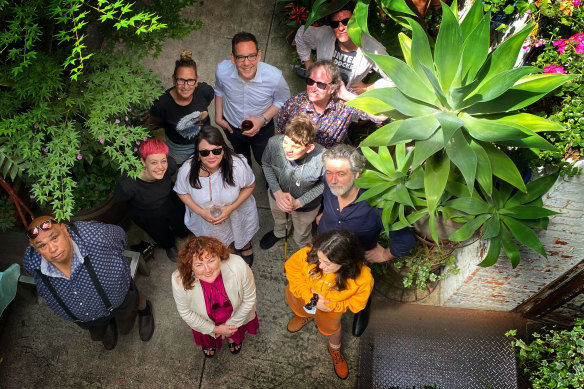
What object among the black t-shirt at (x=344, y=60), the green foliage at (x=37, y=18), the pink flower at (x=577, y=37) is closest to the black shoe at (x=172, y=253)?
the green foliage at (x=37, y=18)

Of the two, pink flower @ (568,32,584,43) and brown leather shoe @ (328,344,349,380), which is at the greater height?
pink flower @ (568,32,584,43)

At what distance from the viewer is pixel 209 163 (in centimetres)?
329

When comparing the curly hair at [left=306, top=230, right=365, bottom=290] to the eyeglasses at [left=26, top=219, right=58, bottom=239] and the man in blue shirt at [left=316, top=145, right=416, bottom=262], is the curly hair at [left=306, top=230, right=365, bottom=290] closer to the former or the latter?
Result: the man in blue shirt at [left=316, top=145, right=416, bottom=262]

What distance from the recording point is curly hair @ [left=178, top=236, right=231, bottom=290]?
2898 mm

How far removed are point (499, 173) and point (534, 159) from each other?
19.4 inches

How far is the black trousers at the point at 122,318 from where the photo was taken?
11.3 feet

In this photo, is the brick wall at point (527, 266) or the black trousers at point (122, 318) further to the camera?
the black trousers at point (122, 318)

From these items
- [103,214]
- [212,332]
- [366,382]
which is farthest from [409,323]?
A: [103,214]

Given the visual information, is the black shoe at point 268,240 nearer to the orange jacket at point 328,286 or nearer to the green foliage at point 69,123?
the orange jacket at point 328,286

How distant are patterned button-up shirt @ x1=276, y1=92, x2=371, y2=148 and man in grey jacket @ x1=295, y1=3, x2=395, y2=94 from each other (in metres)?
0.42

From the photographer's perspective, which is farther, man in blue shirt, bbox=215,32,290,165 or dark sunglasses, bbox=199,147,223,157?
man in blue shirt, bbox=215,32,290,165

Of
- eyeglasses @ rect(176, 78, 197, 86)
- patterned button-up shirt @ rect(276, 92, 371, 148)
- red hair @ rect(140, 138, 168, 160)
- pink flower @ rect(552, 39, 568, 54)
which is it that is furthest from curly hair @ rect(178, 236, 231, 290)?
pink flower @ rect(552, 39, 568, 54)

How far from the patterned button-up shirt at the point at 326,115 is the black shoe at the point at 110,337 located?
7.72 ft

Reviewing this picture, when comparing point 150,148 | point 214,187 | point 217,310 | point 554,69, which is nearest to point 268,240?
point 214,187
